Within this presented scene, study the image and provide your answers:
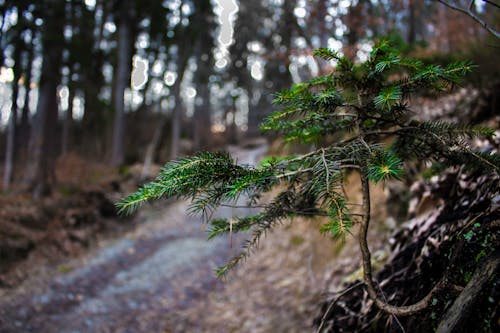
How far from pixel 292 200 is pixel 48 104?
1107cm

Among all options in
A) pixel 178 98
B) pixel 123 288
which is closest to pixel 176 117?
pixel 178 98

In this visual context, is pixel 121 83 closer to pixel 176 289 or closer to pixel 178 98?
pixel 178 98

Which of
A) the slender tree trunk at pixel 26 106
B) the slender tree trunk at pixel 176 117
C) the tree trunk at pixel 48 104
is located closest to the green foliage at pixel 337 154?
the tree trunk at pixel 48 104

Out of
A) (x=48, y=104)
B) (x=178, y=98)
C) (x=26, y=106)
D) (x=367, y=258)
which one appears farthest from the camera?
(x=178, y=98)

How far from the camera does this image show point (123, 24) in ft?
44.2

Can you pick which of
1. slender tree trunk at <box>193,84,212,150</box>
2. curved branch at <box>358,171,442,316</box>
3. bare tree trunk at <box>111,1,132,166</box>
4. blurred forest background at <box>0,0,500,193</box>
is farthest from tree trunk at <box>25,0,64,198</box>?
slender tree trunk at <box>193,84,212,150</box>

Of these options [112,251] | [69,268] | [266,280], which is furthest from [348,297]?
[112,251]

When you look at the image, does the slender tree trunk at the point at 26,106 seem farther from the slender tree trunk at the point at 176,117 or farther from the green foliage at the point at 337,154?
the green foliage at the point at 337,154

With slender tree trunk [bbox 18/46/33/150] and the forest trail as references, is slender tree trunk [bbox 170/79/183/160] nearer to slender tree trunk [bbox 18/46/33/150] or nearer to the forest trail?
slender tree trunk [bbox 18/46/33/150]

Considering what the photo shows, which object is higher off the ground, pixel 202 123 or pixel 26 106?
pixel 202 123

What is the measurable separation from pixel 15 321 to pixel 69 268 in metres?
1.82

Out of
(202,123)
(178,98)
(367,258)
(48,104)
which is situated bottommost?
(367,258)

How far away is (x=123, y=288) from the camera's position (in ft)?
18.8

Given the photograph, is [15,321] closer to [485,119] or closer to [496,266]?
[496,266]
